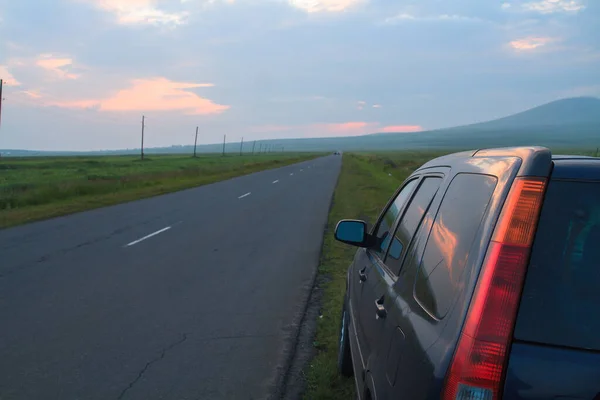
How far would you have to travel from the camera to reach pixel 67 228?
1248 cm

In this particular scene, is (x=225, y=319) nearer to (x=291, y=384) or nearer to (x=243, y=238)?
(x=291, y=384)

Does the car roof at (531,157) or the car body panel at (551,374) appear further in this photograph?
the car roof at (531,157)

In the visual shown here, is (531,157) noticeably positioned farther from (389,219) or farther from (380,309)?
(389,219)

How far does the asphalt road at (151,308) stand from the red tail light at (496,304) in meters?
2.76

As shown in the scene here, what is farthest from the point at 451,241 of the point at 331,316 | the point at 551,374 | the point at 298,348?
the point at 331,316

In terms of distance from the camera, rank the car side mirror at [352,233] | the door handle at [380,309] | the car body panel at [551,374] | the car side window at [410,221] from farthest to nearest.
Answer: the car side mirror at [352,233] → the car side window at [410,221] → the door handle at [380,309] → the car body panel at [551,374]

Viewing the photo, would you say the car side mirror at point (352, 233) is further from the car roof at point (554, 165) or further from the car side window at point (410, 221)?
the car roof at point (554, 165)

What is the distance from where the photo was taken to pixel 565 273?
1762mm

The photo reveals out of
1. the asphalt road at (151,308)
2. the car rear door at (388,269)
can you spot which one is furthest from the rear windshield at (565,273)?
the asphalt road at (151,308)

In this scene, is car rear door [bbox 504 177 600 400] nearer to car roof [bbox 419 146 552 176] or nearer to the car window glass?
car roof [bbox 419 146 552 176]

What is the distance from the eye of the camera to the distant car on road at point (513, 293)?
1.65 meters

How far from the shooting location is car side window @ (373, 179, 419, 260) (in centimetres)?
370

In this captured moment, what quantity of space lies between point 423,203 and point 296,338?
2.95 m

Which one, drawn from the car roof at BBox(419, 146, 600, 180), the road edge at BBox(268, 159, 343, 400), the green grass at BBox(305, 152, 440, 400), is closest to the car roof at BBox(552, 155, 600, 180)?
the car roof at BBox(419, 146, 600, 180)
